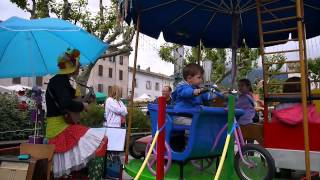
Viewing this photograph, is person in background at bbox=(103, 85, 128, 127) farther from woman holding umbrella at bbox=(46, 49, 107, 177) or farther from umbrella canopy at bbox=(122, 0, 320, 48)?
woman holding umbrella at bbox=(46, 49, 107, 177)

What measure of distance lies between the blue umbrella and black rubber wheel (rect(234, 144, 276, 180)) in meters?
2.82

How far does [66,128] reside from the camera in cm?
512

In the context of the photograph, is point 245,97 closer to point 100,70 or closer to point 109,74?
point 100,70

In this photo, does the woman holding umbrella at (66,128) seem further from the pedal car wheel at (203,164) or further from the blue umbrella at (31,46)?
the pedal car wheel at (203,164)

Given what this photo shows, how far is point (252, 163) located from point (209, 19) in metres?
4.35

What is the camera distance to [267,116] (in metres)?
5.64

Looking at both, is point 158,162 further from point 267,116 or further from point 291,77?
point 291,77

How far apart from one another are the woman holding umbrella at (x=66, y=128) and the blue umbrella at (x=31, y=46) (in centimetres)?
109

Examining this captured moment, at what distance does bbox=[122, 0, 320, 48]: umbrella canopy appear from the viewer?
718cm

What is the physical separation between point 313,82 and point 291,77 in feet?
3.05

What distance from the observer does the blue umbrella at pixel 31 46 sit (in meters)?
6.10

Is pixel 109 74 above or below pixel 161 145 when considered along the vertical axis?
above

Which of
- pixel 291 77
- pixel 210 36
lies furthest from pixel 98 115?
pixel 291 77

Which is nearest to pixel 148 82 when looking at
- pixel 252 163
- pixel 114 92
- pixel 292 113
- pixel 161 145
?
pixel 114 92
